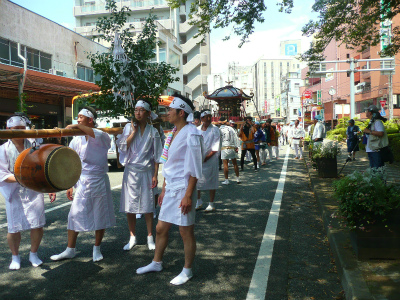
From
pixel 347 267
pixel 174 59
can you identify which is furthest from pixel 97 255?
pixel 174 59

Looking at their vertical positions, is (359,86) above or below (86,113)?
above

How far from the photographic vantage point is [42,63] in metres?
23.3

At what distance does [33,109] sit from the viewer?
22.0 m

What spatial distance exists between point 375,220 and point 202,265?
75.9 inches

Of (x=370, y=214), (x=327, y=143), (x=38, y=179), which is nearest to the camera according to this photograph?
(x=38, y=179)

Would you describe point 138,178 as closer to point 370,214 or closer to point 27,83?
point 370,214

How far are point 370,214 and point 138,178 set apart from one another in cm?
279

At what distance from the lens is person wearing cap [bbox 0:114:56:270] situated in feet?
13.7

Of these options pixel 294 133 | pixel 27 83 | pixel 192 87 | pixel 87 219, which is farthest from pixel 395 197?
pixel 192 87

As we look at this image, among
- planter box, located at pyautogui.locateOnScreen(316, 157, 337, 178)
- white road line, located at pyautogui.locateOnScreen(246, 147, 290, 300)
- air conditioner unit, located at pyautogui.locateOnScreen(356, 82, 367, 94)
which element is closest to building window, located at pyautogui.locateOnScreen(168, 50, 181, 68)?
air conditioner unit, located at pyautogui.locateOnScreen(356, 82, 367, 94)

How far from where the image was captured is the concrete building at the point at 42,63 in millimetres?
18672

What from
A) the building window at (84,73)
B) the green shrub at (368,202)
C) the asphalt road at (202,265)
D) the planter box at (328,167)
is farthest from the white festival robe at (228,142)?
the building window at (84,73)

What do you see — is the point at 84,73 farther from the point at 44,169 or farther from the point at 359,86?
the point at 359,86

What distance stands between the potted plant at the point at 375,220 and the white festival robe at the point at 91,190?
2.76 meters
